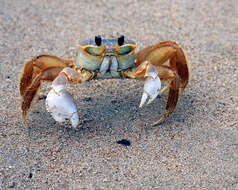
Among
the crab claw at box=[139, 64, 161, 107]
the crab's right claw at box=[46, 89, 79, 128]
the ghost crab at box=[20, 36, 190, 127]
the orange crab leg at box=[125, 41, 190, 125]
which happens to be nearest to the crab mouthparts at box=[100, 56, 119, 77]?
the ghost crab at box=[20, 36, 190, 127]

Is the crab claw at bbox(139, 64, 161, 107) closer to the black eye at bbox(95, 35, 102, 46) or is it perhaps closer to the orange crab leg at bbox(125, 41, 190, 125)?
the orange crab leg at bbox(125, 41, 190, 125)

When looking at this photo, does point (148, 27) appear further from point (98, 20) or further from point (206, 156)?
point (206, 156)

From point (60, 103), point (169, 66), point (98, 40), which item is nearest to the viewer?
point (60, 103)

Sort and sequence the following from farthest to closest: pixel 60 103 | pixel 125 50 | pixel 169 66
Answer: pixel 169 66 → pixel 125 50 → pixel 60 103

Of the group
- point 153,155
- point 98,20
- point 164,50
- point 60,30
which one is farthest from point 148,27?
point 153,155

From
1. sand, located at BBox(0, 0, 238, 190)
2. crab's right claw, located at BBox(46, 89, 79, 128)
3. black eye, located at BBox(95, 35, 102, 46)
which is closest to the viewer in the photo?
sand, located at BBox(0, 0, 238, 190)

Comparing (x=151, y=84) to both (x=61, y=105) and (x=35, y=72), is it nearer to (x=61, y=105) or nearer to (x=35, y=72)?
(x=61, y=105)

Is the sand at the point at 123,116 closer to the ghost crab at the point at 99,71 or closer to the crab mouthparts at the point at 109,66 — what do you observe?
the ghost crab at the point at 99,71

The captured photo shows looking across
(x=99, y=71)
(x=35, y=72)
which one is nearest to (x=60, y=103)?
(x=99, y=71)
